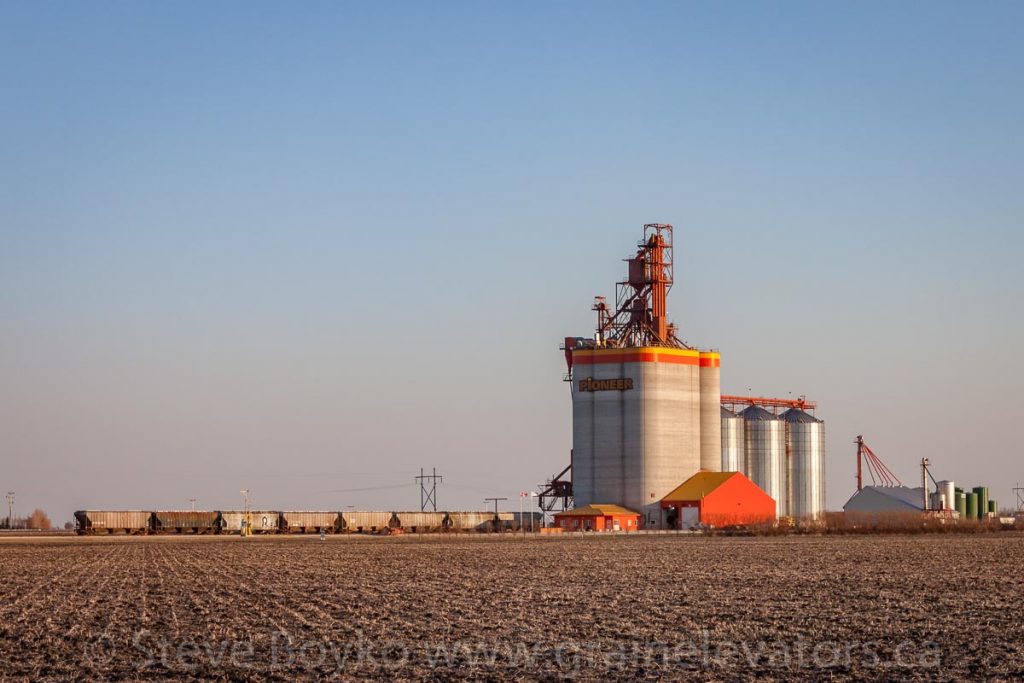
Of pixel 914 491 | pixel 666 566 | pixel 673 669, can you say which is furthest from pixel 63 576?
pixel 914 491

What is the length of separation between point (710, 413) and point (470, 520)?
2618 centimetres

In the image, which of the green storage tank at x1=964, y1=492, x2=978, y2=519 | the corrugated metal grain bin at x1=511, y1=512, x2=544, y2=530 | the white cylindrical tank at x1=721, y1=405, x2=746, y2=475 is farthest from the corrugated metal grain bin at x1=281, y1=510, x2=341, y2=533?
the green storage tank at x1=964, y1=492, x2=978, y2=519

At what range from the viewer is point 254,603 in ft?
114

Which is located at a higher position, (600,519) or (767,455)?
(767,455)

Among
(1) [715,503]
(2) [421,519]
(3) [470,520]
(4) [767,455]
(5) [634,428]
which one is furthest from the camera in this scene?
(3) [470,520]

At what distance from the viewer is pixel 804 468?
132 m

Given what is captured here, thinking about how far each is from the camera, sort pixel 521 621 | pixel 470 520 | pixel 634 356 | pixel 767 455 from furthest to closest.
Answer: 1. pixel 470 520
2. pixel 767 455
3. pixel 634 356
4. pixel 521 621

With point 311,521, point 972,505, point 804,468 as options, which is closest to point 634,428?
point 804,468

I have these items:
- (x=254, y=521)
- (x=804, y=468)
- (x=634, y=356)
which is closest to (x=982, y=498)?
(x=804, y=468)

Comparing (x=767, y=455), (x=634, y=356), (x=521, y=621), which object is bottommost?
(x=521, y=621)

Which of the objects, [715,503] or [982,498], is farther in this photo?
[982,498]

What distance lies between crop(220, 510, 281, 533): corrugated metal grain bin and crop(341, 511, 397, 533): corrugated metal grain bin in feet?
21.1

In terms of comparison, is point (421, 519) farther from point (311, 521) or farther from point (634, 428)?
point (634, 428)

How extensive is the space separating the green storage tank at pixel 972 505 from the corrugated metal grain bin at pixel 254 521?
73.1m
